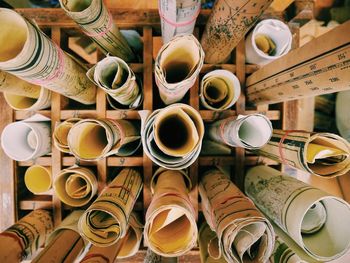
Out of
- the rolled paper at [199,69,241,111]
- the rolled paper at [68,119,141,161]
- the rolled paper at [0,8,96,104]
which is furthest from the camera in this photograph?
the rolled paper at [199,69,241,111]

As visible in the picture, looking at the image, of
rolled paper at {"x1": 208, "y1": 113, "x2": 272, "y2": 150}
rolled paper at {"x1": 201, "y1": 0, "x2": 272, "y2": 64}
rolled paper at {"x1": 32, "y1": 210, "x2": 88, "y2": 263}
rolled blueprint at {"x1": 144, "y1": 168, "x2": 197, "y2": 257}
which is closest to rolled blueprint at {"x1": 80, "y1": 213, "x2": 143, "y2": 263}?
rolled paper at {"x1": 32, "y1": 210, "x2": 88, "y2": 263}

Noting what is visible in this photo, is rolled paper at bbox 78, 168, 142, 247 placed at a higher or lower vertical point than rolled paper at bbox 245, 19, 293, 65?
lower

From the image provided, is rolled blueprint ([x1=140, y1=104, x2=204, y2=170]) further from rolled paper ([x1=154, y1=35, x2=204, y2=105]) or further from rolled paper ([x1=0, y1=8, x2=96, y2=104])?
rolled paper ([x1=0, y1=8, x2=96, y2=104])

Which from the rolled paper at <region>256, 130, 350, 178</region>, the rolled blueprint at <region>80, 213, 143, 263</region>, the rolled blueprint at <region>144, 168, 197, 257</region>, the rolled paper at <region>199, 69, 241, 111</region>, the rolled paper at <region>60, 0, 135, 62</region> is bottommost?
the rolled blueprint at <region>80, 213, 143, 263</region>

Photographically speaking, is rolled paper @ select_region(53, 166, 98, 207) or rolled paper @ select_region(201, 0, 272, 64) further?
rolled paper @ select_region(53, 166, 98, 207)

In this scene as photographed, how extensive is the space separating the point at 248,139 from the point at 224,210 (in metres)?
0.15

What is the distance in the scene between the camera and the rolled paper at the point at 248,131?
1.56ft

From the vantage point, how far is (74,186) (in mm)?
598

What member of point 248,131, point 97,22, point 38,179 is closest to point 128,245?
point 38,179

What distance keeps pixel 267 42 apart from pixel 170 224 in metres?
0.46

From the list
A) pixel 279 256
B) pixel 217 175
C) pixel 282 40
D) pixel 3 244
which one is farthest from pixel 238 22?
pixel 3 244

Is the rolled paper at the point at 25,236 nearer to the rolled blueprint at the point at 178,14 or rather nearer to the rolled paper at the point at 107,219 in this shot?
the rolled paper at the point at 107,219

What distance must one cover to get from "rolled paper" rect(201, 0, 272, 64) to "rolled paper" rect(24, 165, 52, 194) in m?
0.45

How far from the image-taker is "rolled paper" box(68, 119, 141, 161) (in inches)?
18.7
